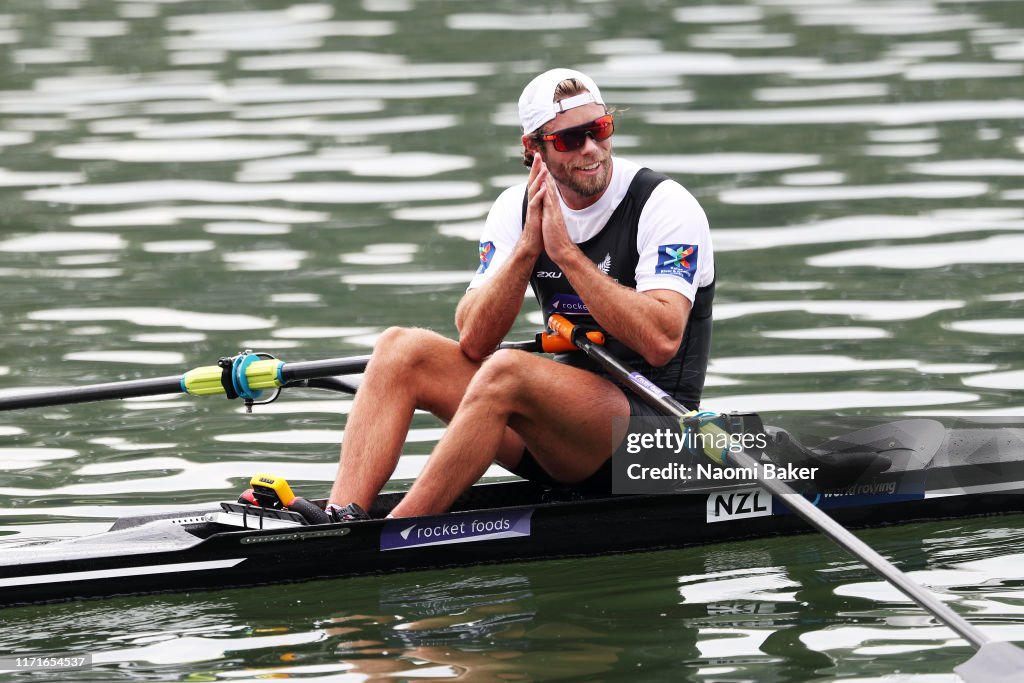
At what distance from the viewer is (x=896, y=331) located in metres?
10.4

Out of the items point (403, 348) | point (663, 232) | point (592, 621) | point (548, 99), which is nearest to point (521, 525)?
point (592, 621)

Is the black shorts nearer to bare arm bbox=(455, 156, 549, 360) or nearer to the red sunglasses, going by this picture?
bare arm bbox=(455, 156, 549, 360)

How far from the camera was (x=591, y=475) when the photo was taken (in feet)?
23.1

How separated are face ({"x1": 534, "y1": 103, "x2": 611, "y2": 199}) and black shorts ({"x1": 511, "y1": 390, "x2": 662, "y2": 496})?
84 cm

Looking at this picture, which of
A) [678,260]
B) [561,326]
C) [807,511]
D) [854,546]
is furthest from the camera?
[561,326]

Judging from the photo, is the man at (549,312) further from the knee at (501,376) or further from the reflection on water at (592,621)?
the reflection on water at (592,621)

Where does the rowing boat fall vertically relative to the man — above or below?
below

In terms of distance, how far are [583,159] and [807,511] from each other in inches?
66.3

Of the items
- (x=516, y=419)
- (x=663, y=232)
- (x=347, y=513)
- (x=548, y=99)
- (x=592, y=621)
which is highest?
(x=548, y=99)

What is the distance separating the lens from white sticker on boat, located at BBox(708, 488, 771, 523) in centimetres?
709

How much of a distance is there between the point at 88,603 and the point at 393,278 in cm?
556

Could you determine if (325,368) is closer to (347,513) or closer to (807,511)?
(347,513)

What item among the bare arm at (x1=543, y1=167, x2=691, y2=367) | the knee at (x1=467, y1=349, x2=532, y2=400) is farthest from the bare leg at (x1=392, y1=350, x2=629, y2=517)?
the bare arm at (x1=543, y1=167, x2=691, y2=367)

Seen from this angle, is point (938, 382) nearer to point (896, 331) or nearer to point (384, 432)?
point (896, 331)
